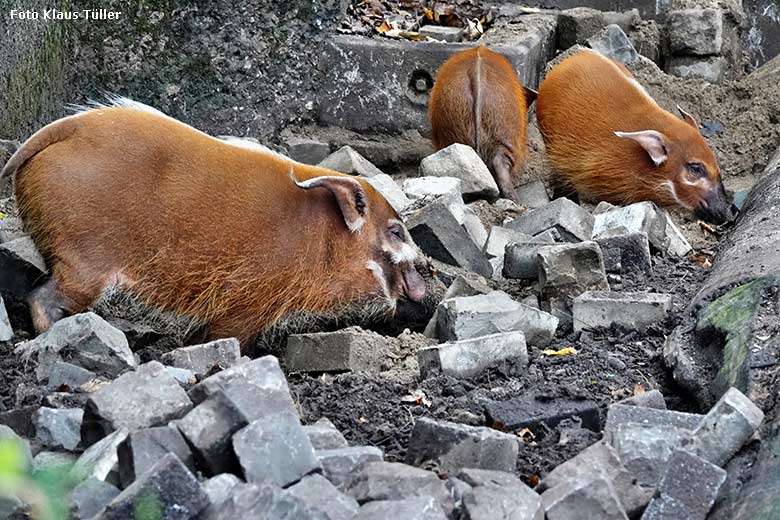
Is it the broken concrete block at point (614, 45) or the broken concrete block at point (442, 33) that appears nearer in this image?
the broken concrete block at point (442, 33)

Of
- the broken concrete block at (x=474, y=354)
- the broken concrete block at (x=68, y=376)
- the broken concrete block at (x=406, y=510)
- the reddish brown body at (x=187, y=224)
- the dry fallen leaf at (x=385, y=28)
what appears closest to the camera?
the broken concrete block at (x=406, y=510)

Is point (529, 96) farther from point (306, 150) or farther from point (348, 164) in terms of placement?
point (348, 164)

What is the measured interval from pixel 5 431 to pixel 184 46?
4.12 m

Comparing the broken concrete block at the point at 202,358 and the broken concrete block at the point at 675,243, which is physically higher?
the broken concrete block at the point at 202,358

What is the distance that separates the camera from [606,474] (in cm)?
302

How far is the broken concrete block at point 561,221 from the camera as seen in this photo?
6005mm

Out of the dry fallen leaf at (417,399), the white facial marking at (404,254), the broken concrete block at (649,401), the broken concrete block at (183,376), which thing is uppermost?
the broken concrete block at (649,401)


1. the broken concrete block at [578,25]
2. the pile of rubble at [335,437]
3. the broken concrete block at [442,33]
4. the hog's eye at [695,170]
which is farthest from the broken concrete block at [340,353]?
the broken concrete block at [578,25]

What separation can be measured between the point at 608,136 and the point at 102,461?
5758mm

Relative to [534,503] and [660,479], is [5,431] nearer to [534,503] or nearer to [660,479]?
[534,503]

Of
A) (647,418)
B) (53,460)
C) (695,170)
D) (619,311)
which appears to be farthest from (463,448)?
(695,170)

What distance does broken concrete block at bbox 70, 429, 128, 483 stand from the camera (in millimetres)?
2932

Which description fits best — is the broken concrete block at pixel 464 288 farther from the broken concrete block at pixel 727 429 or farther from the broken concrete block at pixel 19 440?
the broken concrete block at pixel 19 440

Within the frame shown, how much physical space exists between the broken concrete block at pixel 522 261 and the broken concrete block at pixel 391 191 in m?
0.81
